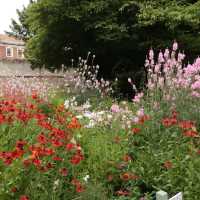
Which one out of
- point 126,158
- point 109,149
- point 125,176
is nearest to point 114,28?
point 109,149

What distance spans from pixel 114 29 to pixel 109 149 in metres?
7.03

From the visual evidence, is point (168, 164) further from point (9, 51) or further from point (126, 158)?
point (9, 51)

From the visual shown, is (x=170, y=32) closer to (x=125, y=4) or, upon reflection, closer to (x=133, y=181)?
(x=125, y=4)

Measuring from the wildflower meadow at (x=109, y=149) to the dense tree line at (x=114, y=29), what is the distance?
201 inches

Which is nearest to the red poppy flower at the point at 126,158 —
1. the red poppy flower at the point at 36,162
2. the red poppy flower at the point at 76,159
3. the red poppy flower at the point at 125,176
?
the red poppy flower at the point at 125,176

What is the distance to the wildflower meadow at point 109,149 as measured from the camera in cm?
371

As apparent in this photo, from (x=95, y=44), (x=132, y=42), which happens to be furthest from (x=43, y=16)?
(x=132, y=42)

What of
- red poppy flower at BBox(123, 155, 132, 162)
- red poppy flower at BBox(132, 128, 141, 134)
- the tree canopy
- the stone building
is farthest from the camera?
the stone building

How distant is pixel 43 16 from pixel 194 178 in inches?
358

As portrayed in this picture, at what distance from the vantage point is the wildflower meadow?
371cm

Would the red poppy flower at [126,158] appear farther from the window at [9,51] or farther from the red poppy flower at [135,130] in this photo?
the window at [9,51]

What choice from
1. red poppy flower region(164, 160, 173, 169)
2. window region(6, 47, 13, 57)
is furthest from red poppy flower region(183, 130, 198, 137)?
window region(6, 47, 13, 57)

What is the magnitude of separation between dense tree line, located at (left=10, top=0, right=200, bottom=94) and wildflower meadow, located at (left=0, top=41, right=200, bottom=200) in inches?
201

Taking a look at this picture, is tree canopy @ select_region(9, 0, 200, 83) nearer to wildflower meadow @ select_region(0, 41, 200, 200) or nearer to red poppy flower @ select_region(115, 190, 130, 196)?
wildflower meadow @ select_region(0, 41, 200, 200)
